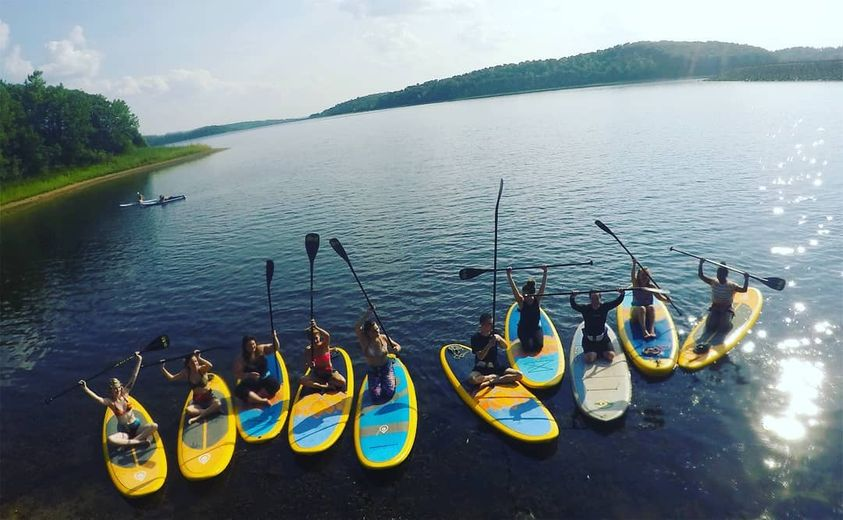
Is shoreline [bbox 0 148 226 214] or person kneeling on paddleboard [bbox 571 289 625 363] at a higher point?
shoreline [bbox 0 148 226 214]

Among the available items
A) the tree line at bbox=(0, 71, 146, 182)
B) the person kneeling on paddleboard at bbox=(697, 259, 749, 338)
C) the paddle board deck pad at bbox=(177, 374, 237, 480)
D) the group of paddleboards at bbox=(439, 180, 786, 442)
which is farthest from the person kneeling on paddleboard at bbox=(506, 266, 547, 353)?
the tree line at bbox=(0, 71, 146, 182)

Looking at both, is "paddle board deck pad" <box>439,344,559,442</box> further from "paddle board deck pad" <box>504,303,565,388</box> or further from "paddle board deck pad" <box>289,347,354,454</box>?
"paddle board deck pad" <box>289,347,354,454</box>

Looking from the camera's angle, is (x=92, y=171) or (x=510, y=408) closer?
(x=510, y=408)

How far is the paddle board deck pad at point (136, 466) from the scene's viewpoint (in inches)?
415

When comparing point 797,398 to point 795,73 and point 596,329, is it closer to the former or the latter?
point 596,329

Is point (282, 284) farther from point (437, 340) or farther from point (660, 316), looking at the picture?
point (660, 316)

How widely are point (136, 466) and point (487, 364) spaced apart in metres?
8.83

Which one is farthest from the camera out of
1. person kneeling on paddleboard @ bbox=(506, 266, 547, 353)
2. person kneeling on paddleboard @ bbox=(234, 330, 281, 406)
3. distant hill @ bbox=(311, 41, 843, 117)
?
A: distant hill @ bbox=(311, 41, 843, 117)

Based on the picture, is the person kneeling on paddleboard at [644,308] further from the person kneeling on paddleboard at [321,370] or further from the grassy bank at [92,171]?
the grassy bank at [92,171]

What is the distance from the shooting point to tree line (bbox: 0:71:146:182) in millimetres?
61031

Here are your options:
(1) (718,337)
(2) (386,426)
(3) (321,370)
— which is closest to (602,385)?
(1) (718,337)

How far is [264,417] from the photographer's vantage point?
40.0ft

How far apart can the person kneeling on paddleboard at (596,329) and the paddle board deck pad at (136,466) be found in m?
11.2

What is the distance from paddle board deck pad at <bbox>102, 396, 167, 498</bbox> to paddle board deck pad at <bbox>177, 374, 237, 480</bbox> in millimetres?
500
